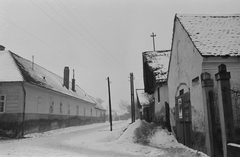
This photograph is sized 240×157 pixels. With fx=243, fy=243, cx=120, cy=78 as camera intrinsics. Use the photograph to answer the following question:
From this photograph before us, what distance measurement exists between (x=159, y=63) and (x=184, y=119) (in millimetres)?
8122

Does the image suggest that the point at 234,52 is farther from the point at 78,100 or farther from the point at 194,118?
the point at 78,100

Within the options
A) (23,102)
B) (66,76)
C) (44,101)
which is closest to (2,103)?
(23,102)

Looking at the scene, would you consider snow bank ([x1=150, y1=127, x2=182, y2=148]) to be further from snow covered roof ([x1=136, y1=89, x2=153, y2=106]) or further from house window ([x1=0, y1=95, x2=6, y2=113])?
snow covered roof ([x1=136, y1=89, x2=153, y2=106])

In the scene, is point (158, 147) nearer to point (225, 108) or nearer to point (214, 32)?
point (225, 108)

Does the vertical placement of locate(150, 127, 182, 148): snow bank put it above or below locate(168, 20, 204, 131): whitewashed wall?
below

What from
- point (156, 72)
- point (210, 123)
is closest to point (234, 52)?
point (210, 123)

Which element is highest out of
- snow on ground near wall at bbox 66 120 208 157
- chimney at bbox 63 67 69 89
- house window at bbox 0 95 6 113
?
chimney at bbox 63 67 69 89

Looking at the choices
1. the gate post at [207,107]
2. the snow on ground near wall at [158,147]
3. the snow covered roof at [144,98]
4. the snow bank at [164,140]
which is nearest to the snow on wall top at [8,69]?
the snow on ground near wall at [158,147]

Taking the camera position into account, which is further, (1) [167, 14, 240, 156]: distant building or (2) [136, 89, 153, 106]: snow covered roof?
(2) [136, 89, 153, 106]: snow covered roof

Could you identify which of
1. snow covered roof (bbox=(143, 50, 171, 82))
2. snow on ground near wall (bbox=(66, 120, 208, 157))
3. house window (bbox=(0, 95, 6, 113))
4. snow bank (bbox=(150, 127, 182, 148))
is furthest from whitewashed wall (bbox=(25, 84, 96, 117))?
snow bank (bbox=(150, 127, 182, 148))

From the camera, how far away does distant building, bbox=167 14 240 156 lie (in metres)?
7.77

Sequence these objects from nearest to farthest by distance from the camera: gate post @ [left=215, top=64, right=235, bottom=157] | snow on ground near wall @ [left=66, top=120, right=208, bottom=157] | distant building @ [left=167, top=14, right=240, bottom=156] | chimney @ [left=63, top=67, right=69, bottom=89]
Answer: gate post @ [left=215, top=64, right=235, bottom=157], distant building @ [left=167, top=14, right=240, bottom=156], snow on ground near wall @ [left=66, top=120, right=208, bottom=157], chimney @ [left=63, top=67, right=69, bottom=89]

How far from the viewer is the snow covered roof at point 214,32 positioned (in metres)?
Result: 8.30

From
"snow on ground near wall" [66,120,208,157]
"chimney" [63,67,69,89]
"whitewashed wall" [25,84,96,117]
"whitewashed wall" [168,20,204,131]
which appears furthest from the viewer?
"chimney" [63,67,69,89]
